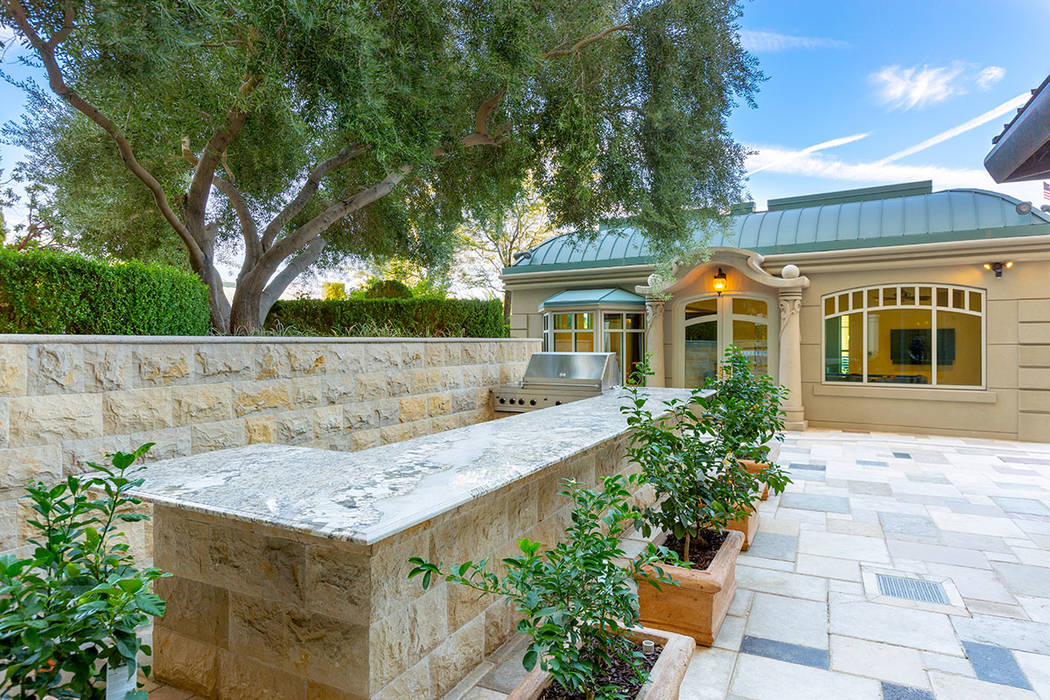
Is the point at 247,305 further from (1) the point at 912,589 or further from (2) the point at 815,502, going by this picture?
(1) the point at 912,589

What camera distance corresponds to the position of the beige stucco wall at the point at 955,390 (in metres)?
8.83

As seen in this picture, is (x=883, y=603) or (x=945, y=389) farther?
(x=945, y=389)

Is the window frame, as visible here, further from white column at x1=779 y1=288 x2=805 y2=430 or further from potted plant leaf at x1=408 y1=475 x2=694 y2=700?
potted plant leaf at x1=408 y1=475 x2=694 y2=700

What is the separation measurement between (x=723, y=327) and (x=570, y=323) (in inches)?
126

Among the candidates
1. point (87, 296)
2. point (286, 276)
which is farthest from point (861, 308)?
point (87, 296)

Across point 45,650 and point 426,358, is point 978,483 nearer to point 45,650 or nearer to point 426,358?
point 426,358

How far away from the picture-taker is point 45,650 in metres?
0.93

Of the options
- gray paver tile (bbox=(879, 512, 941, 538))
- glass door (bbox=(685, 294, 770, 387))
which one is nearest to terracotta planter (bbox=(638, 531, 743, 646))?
gray paver tile (bbox=(879, 512, 941, 538))

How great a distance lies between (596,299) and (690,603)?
29.8 ft

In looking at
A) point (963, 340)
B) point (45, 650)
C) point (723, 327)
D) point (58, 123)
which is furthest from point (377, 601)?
point (963, 340)

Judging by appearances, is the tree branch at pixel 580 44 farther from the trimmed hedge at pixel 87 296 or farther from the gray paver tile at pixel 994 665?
the gray paver tile at pixel 994 665

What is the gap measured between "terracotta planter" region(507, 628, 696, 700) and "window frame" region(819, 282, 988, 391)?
980 cm

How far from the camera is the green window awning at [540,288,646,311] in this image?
11516 mm

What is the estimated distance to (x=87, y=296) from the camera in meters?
3.36
